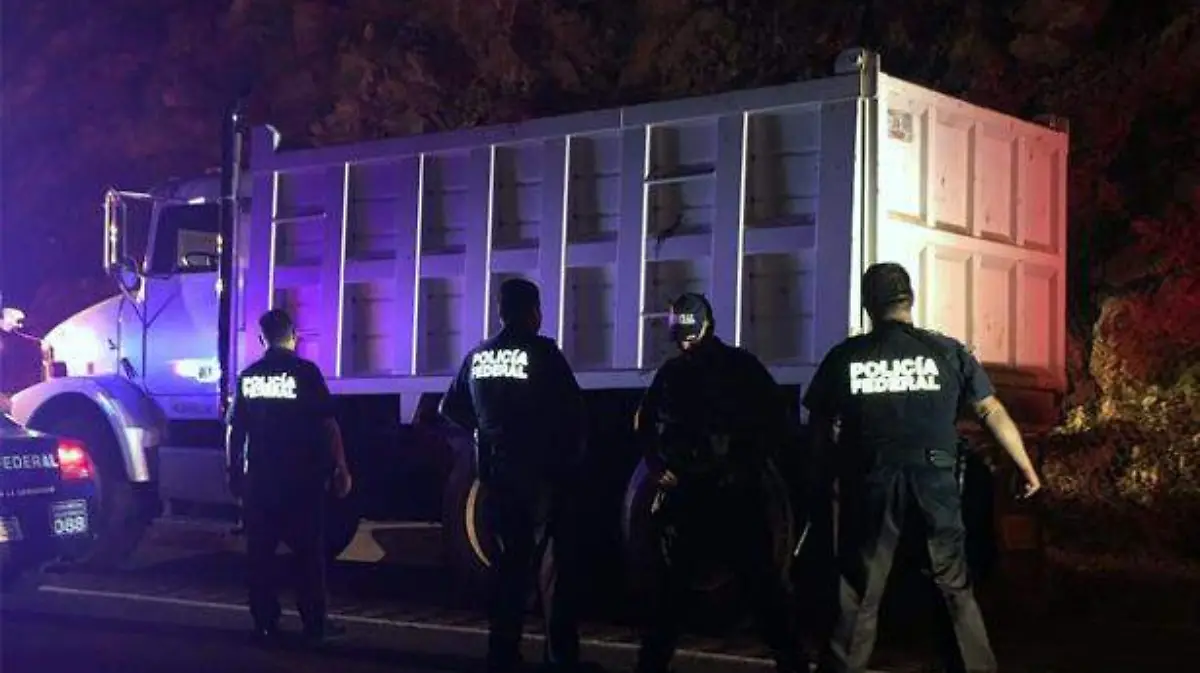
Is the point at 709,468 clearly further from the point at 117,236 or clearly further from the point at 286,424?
the point at 117,236

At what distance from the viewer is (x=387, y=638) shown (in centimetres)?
901

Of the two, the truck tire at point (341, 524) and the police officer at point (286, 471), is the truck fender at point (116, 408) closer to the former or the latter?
the truck tire at point (341, 524)

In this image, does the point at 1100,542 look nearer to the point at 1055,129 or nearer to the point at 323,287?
the point at 1055,129

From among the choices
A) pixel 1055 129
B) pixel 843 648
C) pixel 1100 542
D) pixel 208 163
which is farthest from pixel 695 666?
pixel 208 163

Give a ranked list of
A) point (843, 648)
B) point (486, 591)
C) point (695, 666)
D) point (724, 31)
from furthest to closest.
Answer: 1. point (724, 31)
2. point (486, 591)
3. point (695, 666)
4. point (843, 648)

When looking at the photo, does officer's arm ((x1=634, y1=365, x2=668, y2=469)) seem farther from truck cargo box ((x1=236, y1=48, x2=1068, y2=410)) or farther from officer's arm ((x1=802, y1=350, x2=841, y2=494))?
truck cargo box ((x1=236, y1=48, x2=1068, y2=410))

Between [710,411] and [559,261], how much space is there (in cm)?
247

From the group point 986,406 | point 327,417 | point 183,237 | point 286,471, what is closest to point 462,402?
point 327,417

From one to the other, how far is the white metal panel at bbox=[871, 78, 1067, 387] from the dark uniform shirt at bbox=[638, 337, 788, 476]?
1458 mm

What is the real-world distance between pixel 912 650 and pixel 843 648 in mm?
2374

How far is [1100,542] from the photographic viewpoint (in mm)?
11898

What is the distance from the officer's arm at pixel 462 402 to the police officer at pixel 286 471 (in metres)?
1.14

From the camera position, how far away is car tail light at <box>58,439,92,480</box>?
9930 millimetres

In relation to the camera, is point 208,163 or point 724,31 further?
point 208,163
